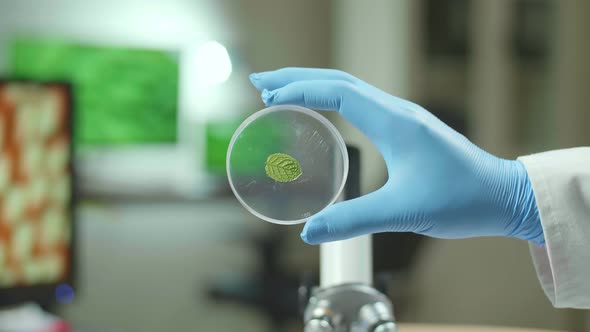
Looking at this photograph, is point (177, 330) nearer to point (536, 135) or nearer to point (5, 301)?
point (5, 301)

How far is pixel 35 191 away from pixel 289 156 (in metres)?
0.76

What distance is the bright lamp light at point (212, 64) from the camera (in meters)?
2.30

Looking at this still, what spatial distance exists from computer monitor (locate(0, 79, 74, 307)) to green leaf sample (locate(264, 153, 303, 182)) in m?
0.73

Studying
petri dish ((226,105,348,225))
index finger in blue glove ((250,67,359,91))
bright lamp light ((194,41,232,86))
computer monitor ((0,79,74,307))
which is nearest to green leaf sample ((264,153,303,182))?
petri dish ((226,105,348,225))

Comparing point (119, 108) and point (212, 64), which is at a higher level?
point (212, 64)

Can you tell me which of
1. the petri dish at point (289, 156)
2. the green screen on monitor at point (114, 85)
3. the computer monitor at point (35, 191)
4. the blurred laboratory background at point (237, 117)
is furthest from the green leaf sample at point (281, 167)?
the green screen on monitor at point (114, 85)

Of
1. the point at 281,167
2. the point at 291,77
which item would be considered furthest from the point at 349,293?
the point at 291,77

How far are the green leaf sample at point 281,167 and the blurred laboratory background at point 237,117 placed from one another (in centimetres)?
124

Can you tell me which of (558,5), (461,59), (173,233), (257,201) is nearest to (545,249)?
(257,201)

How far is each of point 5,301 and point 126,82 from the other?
1163mm

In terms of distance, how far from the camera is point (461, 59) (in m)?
2.81

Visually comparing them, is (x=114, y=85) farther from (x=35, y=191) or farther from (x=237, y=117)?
(x=35, y=191)

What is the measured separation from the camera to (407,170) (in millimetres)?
750

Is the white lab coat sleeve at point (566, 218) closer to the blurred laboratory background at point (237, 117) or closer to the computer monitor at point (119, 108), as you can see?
the blurred laboratory background at point (237, 117)
